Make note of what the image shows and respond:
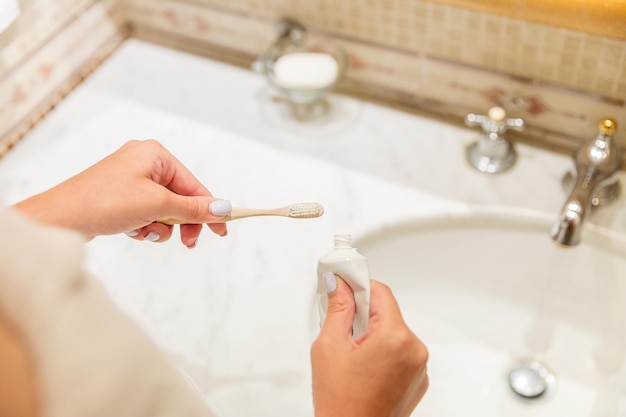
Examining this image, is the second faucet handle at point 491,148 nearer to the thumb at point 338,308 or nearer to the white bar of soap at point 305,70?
the white bar of soap at point 305,70

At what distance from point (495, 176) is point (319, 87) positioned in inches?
10.4

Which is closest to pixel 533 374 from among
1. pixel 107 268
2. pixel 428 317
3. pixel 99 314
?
pixel 428 317

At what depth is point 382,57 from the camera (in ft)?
3.17

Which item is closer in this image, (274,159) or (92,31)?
(274,159)

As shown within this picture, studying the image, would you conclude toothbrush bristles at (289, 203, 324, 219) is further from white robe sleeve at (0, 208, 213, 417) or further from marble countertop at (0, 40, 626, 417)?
white robe sleeve at (0, 208, 213, 417)

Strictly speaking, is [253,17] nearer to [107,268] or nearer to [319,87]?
[319,87]

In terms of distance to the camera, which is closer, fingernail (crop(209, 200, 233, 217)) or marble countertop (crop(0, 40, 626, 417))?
fingernail (crop(209, 200, 233, 217))

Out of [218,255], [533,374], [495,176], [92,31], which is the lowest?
[533,374]

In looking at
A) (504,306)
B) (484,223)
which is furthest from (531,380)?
(484,223)

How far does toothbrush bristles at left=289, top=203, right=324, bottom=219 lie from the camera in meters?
0.69

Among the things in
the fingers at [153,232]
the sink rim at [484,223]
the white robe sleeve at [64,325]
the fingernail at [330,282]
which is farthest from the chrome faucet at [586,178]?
the white robe sleeve at [64,325]

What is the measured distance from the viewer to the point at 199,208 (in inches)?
26.4

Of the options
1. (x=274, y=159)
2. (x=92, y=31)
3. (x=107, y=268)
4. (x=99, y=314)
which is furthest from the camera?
(x=92, y=31)

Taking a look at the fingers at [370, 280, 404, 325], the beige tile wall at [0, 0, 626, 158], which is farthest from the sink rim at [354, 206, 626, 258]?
the fingers at [370, 280, 404, 325]
